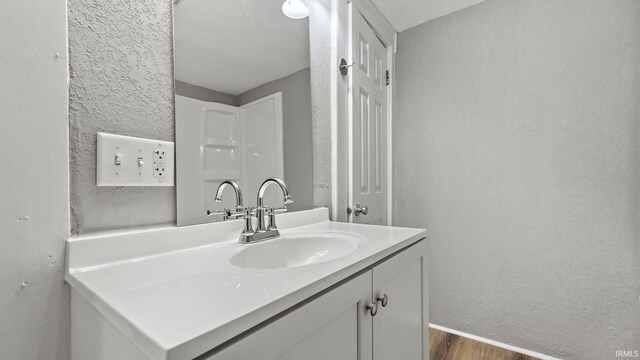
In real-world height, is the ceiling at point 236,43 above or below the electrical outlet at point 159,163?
above

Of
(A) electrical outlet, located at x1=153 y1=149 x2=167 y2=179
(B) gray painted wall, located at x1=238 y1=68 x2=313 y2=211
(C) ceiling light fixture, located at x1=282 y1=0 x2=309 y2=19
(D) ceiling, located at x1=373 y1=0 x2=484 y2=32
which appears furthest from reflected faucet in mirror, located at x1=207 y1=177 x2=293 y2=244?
(D) ceiling, located at x1=373 y1=0 x2=484 y2=32

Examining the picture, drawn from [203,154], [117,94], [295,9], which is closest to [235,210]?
[203,154]

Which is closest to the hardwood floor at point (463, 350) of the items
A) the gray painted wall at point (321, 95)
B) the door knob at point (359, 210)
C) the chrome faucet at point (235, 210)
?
the door knob at point (359, 210)

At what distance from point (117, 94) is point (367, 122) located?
4.01ft

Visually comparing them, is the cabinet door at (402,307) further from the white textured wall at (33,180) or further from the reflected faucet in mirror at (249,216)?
the white textured wall at (33,180)

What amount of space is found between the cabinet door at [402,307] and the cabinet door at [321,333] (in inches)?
2.3

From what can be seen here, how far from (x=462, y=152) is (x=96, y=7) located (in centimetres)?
182

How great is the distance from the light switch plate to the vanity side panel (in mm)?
242

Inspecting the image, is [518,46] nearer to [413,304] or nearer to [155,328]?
[413,304]

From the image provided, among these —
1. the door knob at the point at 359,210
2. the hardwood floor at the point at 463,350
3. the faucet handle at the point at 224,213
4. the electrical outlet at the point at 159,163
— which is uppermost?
the electrical outlet at the point at 159,163

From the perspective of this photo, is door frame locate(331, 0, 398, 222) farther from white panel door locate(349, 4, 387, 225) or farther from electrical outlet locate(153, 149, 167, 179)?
electrical outlet locate(153, 149, 167, 179)

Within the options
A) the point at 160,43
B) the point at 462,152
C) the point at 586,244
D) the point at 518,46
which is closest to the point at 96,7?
the point at 160,43

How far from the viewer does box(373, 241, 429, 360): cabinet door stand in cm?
69

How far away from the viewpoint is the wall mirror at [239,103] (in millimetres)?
769
